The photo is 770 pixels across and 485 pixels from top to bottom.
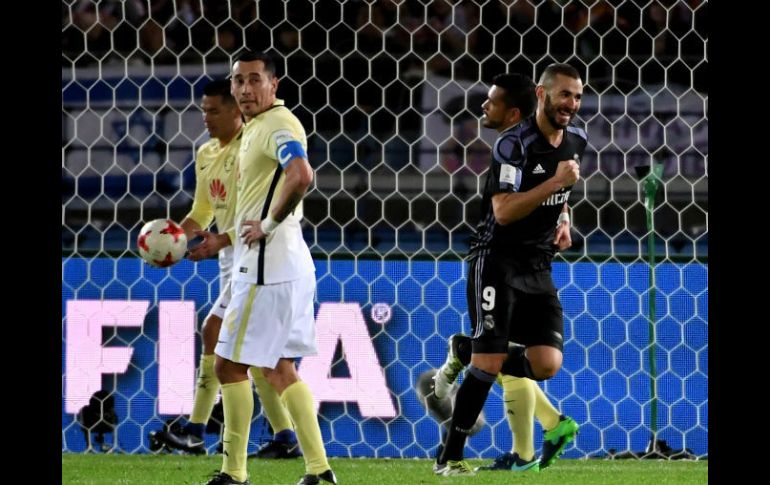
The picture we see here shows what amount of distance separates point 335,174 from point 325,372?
5.05 feet

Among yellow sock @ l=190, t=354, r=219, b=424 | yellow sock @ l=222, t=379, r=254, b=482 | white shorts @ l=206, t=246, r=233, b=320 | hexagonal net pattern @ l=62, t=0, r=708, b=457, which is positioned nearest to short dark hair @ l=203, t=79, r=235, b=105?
hexagonal net pattern @ l=62, t=0, r=708, b=457

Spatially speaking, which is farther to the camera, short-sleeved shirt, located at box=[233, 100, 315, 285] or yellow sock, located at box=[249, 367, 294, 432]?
yellow sock, located at box=[249, 367, 294, 432]

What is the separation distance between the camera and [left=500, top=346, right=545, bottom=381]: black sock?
16.5 ft

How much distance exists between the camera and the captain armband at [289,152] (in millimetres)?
4352

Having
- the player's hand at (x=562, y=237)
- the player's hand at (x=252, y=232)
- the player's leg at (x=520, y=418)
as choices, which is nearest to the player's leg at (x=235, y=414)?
the player's hand at (x=252, y=232)

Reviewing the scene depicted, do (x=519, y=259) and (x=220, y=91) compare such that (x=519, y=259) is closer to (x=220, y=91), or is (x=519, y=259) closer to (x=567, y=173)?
(x=567, y=173)

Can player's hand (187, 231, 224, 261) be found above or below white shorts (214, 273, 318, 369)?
above

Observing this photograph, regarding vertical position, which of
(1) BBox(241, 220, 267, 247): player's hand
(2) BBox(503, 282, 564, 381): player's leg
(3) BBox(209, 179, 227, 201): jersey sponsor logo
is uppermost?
(3) BBox(209, 179, 227, 201): jersey sponsor logo

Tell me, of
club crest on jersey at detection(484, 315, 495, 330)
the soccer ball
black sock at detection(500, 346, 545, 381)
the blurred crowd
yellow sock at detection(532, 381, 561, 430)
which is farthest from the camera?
the blurred crowd

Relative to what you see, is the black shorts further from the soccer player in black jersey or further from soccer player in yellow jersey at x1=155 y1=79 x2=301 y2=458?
soccer player in yellow jersey at x1=155 y1=79 x2=301 y2=458

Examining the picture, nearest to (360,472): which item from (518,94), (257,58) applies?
(518,94)

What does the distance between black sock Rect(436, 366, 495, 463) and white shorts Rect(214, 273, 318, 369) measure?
74cm

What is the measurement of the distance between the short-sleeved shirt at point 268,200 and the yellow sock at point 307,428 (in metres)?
0.41
